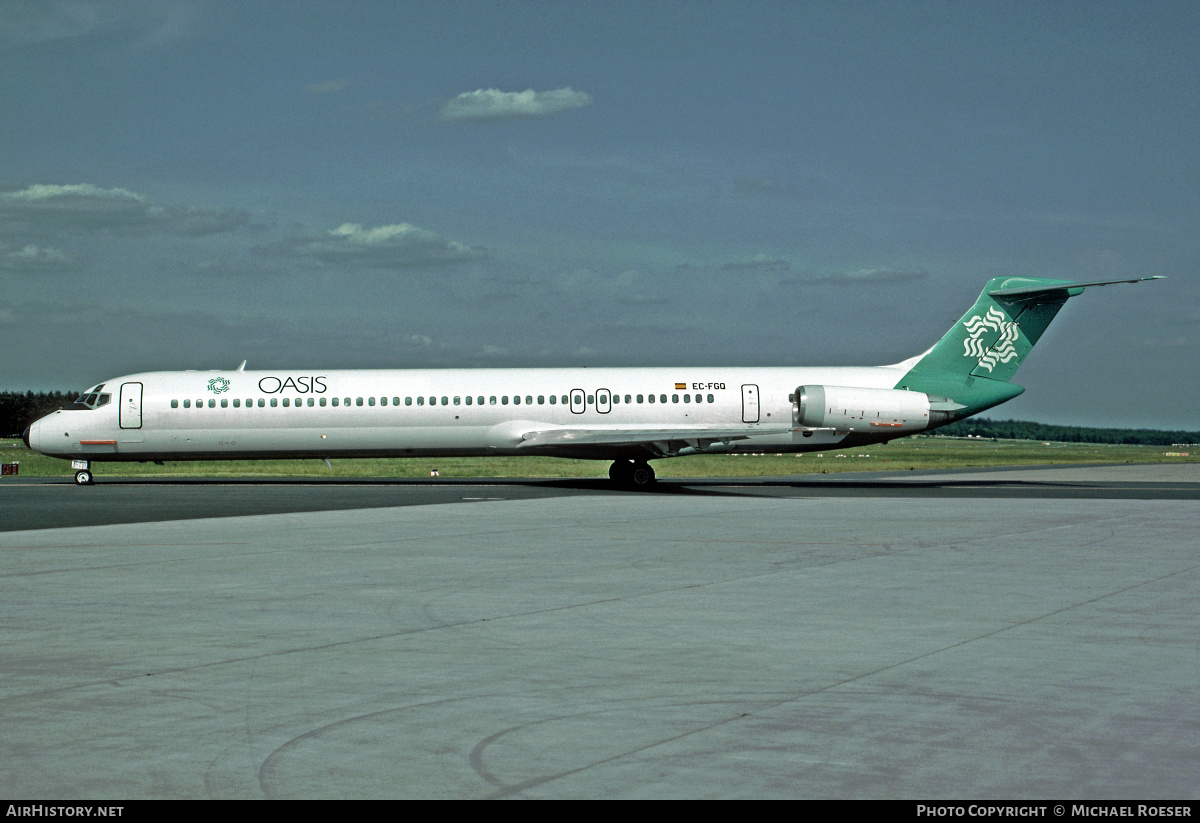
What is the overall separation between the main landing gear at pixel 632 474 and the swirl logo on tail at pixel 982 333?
10520mm

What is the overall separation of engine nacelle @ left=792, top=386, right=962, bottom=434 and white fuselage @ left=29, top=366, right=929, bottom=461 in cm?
8

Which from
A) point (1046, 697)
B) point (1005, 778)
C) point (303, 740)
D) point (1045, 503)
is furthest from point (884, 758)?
point (1045, 503)

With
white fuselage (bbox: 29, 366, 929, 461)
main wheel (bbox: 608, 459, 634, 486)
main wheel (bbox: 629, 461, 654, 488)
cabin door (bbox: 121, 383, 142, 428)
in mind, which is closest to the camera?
white fuselage (bbox: 29, 366, 929, 461)

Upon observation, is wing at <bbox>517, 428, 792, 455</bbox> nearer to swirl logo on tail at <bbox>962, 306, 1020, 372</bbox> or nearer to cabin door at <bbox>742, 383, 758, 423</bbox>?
cabin door at <bbox>742, 383, 758, 423</bbox>

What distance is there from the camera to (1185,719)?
672 centimetres

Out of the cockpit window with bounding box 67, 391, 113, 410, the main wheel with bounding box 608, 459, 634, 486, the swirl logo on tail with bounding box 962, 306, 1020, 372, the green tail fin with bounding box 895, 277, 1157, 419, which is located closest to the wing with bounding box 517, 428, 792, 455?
the main wheel with bounding box 608, 459, 634, 486

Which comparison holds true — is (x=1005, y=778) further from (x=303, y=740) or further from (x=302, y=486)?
(x=302, y=486)

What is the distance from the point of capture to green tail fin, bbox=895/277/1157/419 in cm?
3616

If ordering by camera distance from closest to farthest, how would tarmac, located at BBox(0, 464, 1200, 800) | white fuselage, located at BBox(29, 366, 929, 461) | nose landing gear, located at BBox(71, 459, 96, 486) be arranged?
tarmac, located at BBox(0, 464, 1200, 800)
white fuselage, located at BBox(29, 366, 929, 461)
nose landing gear, located at BBox(71, 459, 96, 486)

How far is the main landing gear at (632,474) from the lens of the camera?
117 feet

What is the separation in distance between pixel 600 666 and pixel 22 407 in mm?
168766

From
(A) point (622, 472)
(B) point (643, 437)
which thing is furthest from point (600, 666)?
(A) point (622, 472)

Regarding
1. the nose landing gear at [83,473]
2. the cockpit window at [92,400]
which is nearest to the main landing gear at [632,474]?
the cockpit window at [92,400]

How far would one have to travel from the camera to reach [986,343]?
3634 centimetres
